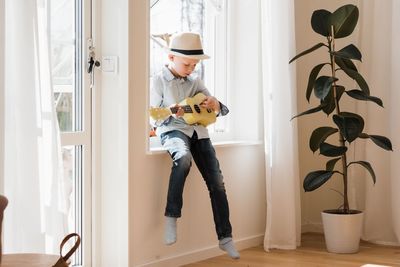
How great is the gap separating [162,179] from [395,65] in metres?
1.73

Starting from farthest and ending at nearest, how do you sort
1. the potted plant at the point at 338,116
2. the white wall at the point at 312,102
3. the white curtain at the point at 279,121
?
1. the white wall at the point at 312,102
2. the white curtain at the point at 279,121
3. the potted plant at the point at 338,116

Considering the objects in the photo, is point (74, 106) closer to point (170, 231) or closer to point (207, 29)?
point (170, 231)

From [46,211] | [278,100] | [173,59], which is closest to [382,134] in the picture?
[278,100]

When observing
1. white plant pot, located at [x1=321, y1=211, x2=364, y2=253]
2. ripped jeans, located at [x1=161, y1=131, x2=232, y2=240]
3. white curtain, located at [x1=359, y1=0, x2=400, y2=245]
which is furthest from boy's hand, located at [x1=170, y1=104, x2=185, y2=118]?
white curtain, located at [x1=359, y1=0, x2=400, y2=245]

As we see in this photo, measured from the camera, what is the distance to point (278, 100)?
446 centimetres

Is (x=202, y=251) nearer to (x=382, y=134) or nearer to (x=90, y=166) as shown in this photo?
(x=90, y=166)

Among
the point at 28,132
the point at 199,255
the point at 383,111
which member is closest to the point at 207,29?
the point at 383,111

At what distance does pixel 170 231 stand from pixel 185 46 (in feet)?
3.15

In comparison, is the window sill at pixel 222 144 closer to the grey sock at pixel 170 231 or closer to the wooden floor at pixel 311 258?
Answer: the grey sock at pixel 170 231

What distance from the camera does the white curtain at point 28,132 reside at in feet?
8.99

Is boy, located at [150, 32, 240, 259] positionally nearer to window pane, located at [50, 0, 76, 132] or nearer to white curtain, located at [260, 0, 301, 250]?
window pane, located at [50, 0, 76, 132]

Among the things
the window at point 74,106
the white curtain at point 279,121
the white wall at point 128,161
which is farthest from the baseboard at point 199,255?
the window at point 74,106

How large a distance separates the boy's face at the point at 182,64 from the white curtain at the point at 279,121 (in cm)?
78

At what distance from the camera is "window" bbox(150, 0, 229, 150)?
4.10m
